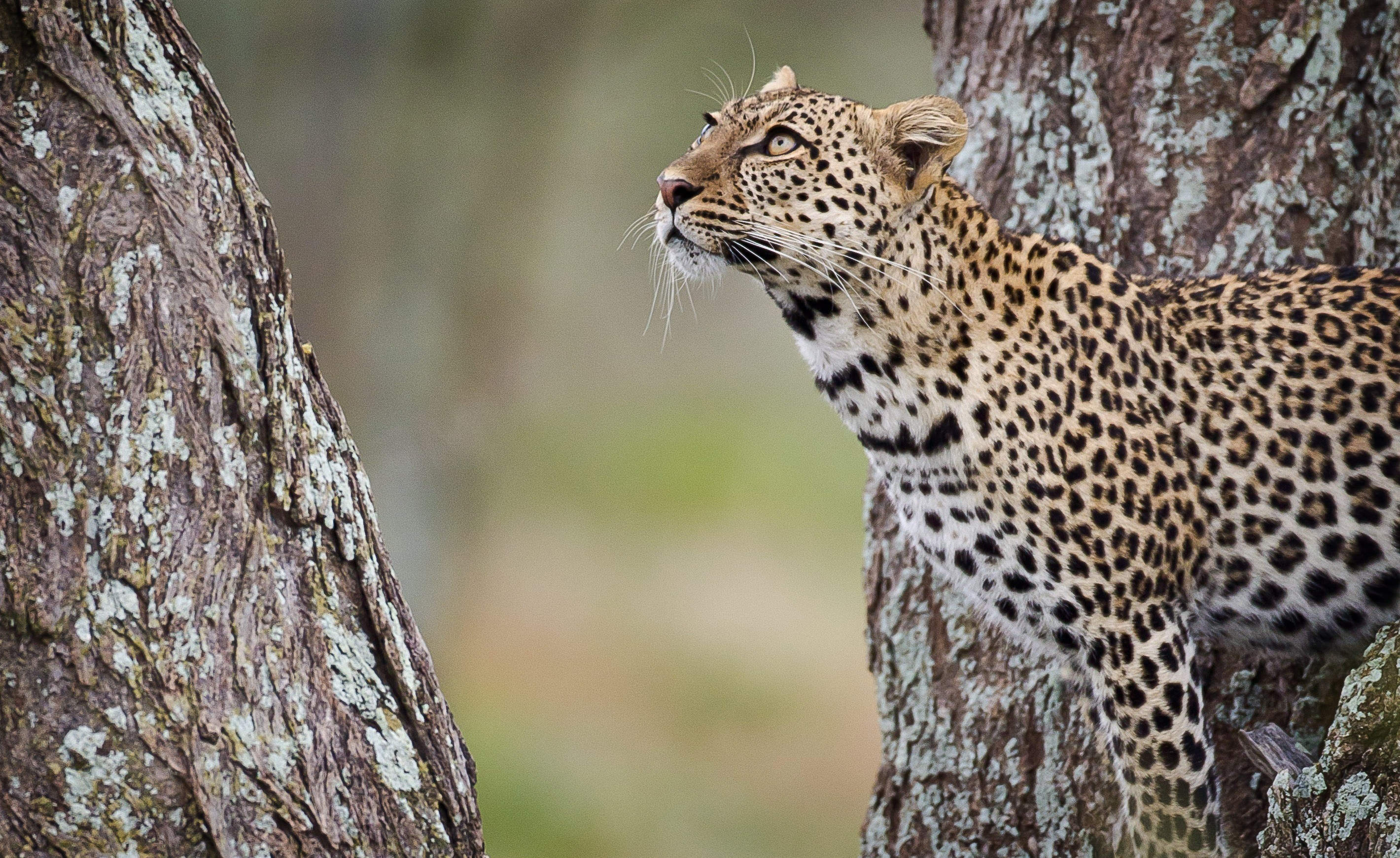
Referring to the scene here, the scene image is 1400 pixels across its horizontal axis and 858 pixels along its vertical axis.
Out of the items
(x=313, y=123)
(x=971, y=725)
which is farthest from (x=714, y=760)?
(x=971, y=725)

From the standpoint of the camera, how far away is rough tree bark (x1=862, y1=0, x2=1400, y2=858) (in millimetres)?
4309

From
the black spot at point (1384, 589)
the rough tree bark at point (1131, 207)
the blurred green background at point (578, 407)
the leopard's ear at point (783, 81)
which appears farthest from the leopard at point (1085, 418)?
the blurred green background at point (578, 407)

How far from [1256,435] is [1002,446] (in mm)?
781

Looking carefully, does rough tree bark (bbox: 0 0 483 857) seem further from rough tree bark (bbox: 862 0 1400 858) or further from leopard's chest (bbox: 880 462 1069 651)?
rough tree bark (bbox: 862 0 1400 858)

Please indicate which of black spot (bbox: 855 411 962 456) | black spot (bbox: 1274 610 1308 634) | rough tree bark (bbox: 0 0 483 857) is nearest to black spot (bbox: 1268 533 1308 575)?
black spot (bbox: 1274 610 1308 634)

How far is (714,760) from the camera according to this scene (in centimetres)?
1166

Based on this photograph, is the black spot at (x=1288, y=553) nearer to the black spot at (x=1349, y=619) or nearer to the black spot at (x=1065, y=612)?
the black spot at (x=1349, y=619)

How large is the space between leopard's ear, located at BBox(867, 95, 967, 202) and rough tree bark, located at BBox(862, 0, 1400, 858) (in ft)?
3.35

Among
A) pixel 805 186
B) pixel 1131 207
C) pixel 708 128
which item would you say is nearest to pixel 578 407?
pixel 1131 207

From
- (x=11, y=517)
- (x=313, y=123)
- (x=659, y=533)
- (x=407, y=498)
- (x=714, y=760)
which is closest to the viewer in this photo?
(x=11, y=517)

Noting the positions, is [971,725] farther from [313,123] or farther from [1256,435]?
[313,123]

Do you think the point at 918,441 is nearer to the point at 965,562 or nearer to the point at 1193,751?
the point at 965,562

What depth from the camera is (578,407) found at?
15320 mm

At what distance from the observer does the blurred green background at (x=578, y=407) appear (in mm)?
10234
